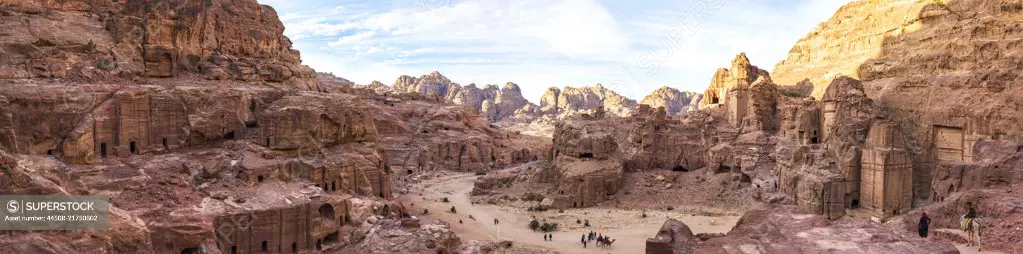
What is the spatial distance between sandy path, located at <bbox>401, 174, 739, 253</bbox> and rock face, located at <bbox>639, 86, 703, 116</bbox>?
7710cm

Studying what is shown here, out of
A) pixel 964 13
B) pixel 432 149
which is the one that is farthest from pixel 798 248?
pixel 432 149

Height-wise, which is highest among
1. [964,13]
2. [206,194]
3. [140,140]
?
[964,13]

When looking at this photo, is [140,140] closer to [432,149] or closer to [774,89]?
[432,149]

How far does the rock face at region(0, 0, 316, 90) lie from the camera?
2725 cm

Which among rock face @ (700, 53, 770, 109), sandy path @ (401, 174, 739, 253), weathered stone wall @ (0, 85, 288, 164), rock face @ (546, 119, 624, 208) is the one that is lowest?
sandy path @ (401, 174, 739, 253)

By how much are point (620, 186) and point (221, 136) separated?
25.4 m

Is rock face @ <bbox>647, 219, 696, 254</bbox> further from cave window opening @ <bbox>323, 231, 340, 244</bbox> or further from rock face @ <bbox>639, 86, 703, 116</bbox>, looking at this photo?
rock face @ <bbox>639, 86, 703, 116</bbox>

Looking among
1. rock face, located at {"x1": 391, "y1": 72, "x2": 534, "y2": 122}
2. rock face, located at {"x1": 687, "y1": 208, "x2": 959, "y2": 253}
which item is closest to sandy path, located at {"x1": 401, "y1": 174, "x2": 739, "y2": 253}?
rock face, located at {"x1": 687, "y1": 208, "x2": 959, "y2": 253}

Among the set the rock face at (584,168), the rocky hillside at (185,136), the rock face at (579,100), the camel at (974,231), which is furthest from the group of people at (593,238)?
the rock face at (579,100)

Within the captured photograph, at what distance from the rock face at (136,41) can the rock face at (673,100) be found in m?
83.8

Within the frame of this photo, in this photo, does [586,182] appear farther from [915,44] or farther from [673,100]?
[673,100]

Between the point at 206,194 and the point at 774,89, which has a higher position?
the point at 774,89

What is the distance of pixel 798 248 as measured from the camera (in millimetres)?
10195

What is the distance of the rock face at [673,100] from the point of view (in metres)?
114
